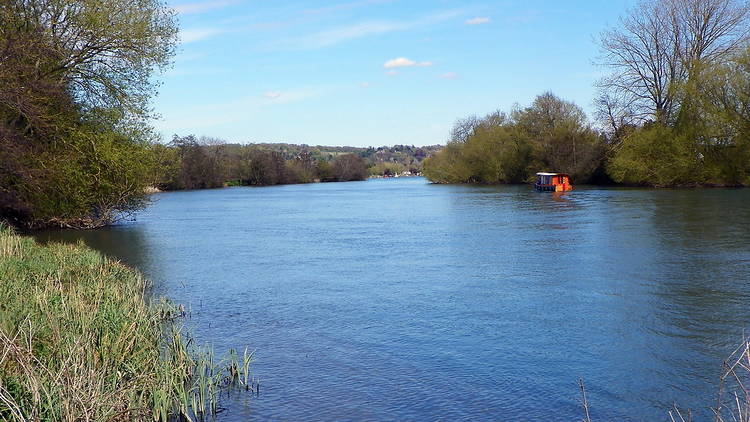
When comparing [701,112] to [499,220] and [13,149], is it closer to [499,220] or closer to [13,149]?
[499,220]

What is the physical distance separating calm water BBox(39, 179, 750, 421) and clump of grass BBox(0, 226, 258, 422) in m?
0.62

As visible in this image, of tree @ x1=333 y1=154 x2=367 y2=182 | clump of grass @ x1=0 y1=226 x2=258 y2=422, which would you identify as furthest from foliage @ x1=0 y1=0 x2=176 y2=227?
tree @ x1=333 y1=154 x2=367 y2=182

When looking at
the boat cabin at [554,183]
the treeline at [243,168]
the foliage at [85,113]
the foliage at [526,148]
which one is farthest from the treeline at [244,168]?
the foliage at [85,113]

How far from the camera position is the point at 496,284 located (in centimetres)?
1477

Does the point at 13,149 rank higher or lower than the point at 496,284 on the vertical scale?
higher

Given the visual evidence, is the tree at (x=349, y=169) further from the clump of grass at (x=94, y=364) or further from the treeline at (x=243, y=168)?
the clump of grass at (x=94, y=364)

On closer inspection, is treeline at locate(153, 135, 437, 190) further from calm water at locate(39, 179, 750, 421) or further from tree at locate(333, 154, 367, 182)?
calm water at locate(39, 179, 750, 421)

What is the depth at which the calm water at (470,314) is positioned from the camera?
25.9ft

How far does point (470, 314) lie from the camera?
1195 centimetres

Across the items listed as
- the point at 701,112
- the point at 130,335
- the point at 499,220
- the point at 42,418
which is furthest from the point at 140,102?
the point at 701,112

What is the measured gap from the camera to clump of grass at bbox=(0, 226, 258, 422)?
5500 mm

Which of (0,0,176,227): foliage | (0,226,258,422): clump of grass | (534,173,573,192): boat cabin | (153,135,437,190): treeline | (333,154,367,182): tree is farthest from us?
(333,154,367,182): tree

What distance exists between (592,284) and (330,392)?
8.16 metres

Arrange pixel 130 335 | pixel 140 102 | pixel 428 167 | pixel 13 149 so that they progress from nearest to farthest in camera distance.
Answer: pixel 130 335 < pixel 13 149 < pixel 140 102 < pixel 428 167
